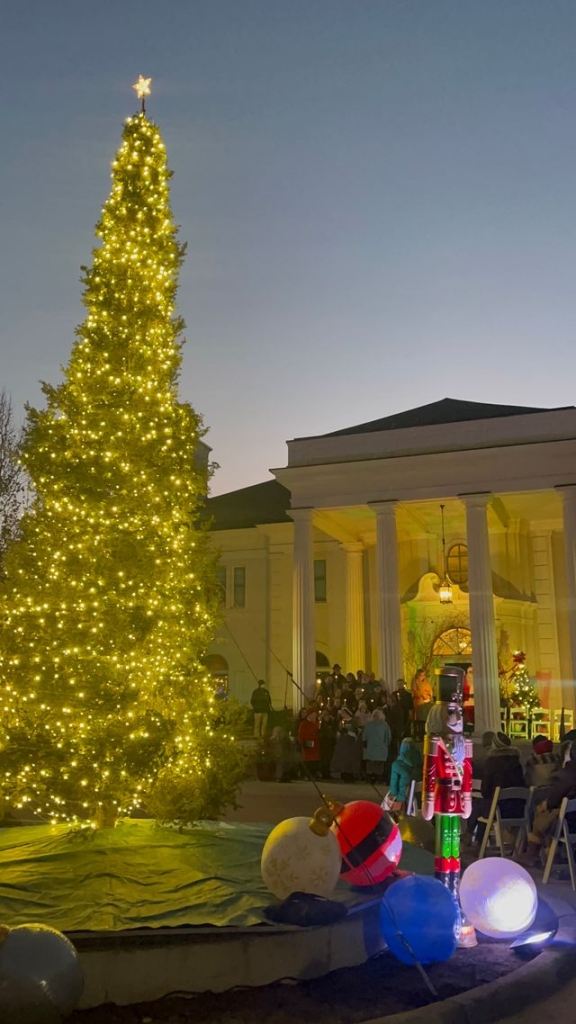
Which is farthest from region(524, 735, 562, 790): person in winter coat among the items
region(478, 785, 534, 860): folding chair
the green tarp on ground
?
the green tarp on ground

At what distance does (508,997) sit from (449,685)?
2068 mm

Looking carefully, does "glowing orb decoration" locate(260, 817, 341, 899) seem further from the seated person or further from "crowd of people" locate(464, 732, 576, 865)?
the seated person

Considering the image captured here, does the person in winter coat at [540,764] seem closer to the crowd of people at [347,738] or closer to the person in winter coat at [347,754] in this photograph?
the crowd of people at [347,738]

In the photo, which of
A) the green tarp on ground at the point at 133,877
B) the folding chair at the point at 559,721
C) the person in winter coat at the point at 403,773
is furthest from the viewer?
the folding chair at the point at 559,721

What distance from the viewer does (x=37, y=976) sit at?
15.8 ft

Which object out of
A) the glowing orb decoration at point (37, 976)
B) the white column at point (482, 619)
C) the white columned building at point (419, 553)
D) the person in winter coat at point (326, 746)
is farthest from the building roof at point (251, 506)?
the glowing orb decoration at point (37, 976)

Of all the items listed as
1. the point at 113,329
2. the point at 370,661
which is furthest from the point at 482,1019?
the point at 370,661

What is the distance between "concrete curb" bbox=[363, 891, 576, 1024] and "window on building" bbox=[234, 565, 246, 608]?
28656mm

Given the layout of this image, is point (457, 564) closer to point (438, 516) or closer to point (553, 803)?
point (438, 516)

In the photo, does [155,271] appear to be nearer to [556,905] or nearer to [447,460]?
[556,905]

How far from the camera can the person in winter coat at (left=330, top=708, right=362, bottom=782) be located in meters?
18.3

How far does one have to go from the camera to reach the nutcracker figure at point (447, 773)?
626cm

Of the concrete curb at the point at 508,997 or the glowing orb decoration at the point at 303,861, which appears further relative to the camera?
the glowing orb decoration at the point at 303,861

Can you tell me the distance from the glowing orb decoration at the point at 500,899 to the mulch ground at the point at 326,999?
1.02ft
